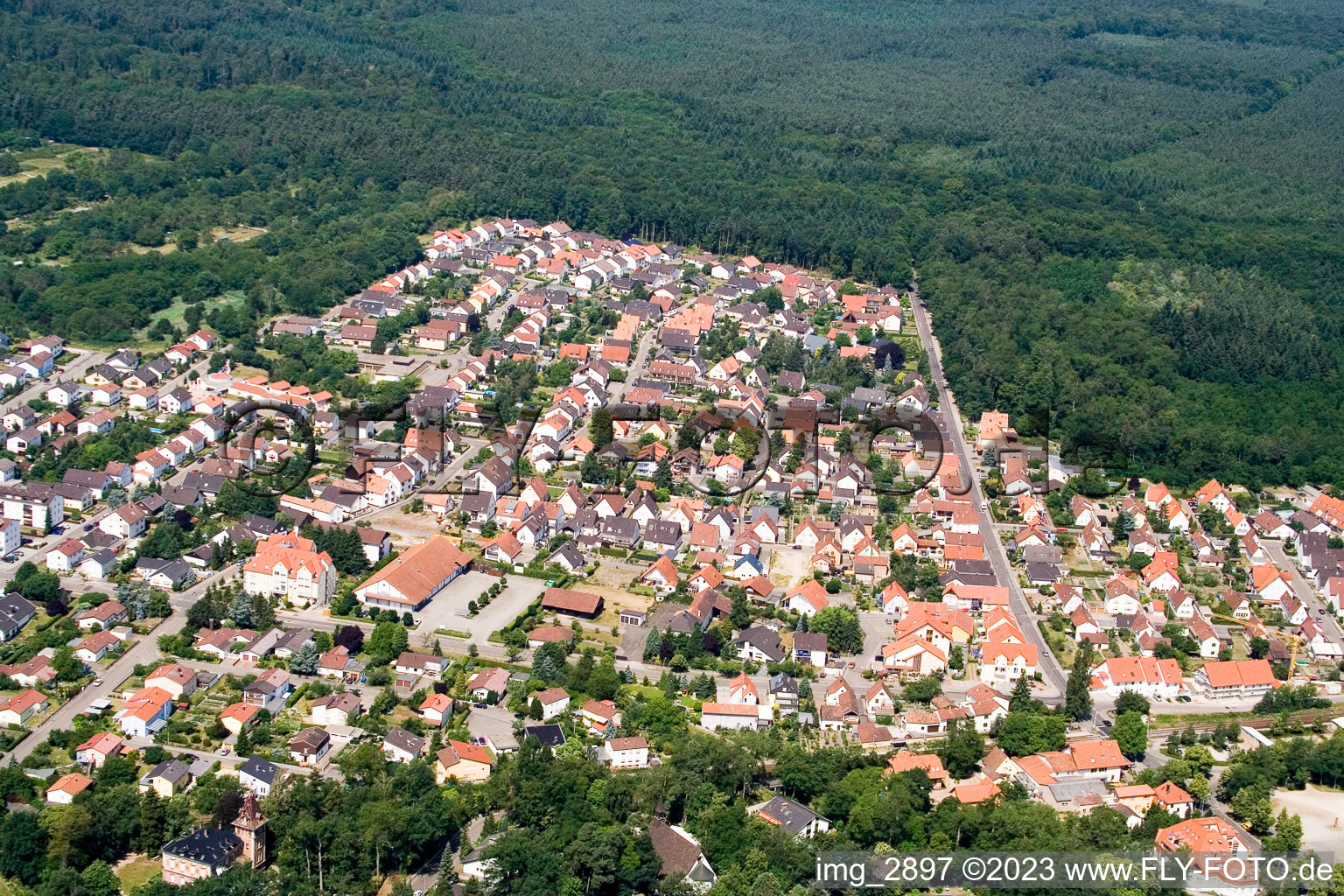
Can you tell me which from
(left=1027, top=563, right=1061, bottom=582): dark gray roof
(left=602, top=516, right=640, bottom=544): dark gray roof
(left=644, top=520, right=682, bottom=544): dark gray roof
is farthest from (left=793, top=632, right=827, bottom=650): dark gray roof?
(left=1027, top=563, right=1061, bottom=582): dark gray roof

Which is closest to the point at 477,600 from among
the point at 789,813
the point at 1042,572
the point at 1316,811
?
the point at 789,813

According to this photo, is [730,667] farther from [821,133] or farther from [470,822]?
[821,133]

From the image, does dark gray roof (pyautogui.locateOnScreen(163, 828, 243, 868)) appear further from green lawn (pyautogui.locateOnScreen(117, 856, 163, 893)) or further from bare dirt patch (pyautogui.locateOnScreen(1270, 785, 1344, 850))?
bare dirt patch (pyautogui.locateOnScreen(1270, 785, 1344, 850))


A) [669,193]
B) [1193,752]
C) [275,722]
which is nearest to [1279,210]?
[669,193]

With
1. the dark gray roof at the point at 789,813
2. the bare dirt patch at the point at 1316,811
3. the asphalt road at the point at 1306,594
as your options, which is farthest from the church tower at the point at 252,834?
the asphalt road at the point at 1306,594

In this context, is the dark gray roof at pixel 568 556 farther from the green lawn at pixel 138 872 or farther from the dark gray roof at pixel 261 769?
the green lawn at pixel 138 872
